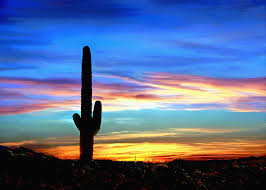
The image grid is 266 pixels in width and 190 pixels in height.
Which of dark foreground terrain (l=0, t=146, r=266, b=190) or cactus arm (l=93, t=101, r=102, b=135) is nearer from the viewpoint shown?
dark foreground terrain (l=0, t=146, r=266, b=190)

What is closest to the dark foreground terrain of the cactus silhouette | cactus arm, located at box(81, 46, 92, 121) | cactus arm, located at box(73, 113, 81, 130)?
the cactus silhouette

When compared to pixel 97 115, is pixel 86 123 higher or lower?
lower

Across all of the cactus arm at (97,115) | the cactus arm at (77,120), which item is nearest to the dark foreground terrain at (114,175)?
the cactus arm at (97,115)

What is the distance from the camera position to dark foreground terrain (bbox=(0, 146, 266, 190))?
1104 centimetres

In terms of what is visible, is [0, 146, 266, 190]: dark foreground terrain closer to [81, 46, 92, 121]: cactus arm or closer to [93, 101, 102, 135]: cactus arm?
[93, 101, 102, 135]: cactus arm

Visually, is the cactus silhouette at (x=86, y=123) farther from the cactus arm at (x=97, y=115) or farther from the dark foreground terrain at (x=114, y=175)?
the dark foreground terrain at (x=114, y=175)

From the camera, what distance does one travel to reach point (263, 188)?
44.1 ft

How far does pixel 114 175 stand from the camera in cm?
1241

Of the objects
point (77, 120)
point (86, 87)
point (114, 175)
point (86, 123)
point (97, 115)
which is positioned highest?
point (86, 87)

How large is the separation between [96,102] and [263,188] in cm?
818

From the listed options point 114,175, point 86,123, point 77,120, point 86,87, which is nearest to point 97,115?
point 86,123

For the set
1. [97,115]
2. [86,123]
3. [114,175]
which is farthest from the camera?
[86,123]

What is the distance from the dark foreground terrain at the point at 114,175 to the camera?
11044 mm

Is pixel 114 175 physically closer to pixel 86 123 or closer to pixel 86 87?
pixel 86 123
